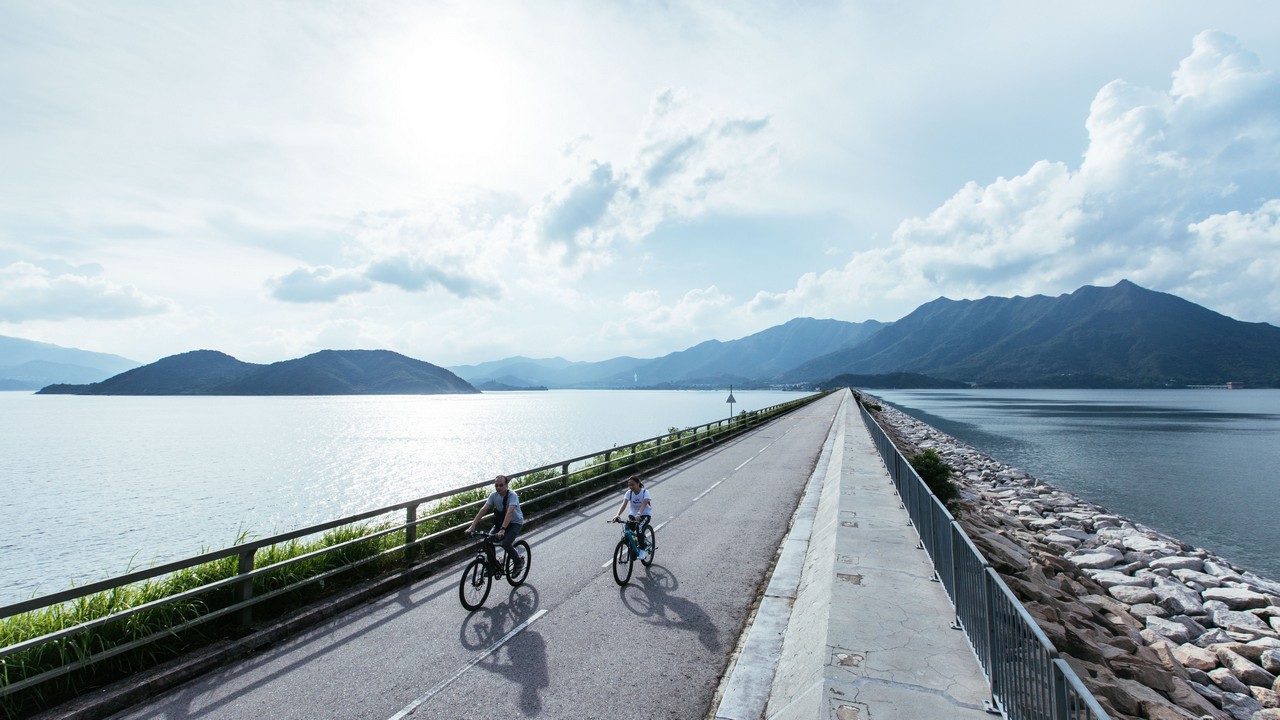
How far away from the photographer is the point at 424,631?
8367mm

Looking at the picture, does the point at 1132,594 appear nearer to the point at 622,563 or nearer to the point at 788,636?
the point at 788,636

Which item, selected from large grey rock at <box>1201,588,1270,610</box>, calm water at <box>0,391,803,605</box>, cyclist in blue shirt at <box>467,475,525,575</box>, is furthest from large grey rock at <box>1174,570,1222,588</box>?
calm water at <box>0,391,803,605</box>

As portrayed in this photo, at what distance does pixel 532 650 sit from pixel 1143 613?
14.1 meters

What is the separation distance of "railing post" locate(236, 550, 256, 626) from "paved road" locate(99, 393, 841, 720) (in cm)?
76

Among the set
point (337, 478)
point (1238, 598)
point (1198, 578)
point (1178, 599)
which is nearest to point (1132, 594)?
point (1178, 599)

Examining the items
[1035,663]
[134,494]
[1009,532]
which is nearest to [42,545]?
[134,494]

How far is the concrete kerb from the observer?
6.15 m

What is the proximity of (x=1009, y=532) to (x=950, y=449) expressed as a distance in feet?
89.2

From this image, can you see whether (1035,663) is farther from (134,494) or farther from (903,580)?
(134,494)

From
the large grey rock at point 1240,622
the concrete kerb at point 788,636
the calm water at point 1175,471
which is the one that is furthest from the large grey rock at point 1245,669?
the calm water at point 1175,471

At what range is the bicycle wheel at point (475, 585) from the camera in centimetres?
919

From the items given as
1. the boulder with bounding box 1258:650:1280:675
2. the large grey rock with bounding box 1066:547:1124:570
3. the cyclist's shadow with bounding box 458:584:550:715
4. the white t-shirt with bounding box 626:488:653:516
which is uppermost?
the white t-shirt with bounding box 626:488:653:516

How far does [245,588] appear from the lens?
8250 millimetres

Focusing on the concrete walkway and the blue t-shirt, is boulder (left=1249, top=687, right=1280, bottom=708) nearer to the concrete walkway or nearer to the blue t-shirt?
the concrete walkway
